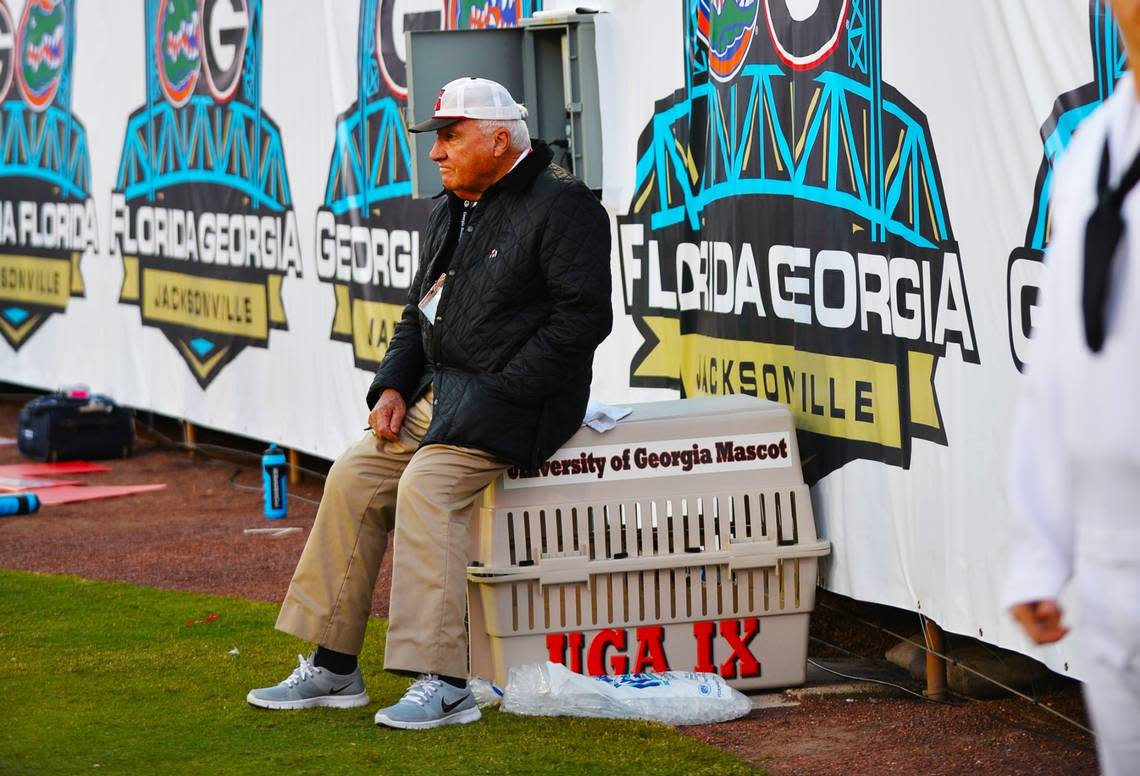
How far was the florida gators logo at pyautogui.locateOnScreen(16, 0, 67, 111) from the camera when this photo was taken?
1282cm

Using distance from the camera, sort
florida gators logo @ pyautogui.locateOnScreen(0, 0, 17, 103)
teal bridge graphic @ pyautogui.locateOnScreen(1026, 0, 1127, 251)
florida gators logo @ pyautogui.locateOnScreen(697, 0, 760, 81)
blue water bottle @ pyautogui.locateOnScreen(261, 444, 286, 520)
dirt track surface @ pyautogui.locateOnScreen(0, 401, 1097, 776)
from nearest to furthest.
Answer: teal bridge graphic @ pyautogui.locateOnScreen(1026, 0, 1127, 251) → dirt track surface @ pyautogui.locateOnScreen(0, 401, 1097, 776) → florida gators logo @ pyautogui.locateOnScreen(697, 0, 760, 81) → blue water bottle @ pyautogui.locateOnScreen(261, 444, 286, 520) → florida gators logo @ pyautogui.locateOnScreen(0, 0, 17, 103)

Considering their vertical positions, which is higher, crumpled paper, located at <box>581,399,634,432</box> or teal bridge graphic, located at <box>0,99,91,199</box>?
teal bridge graphic, located at <box>0,99,91,199</box>

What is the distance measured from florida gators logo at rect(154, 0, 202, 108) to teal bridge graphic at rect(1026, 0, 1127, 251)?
7.41 meters

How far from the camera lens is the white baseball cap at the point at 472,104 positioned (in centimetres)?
499

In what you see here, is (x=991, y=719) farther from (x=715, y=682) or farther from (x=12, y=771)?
(x=12, y=771)

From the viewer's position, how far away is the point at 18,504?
9078mm

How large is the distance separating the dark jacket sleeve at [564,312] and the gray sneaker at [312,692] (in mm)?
978

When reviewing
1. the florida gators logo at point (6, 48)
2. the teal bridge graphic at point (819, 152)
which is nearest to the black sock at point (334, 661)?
the teal bridge graphic at point (819, 152)

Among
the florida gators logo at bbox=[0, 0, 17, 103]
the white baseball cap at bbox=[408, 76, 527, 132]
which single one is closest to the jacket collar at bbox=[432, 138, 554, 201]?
the white baseball cap at bbox=[408, 76, 527, 132]

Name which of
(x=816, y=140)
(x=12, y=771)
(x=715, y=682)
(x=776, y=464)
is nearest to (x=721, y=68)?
(x=816, y=140)

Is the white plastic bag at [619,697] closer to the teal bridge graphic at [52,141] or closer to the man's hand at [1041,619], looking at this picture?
the man's hand at [1041,619]

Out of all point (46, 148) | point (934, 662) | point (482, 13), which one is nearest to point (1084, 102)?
point (934, 662)

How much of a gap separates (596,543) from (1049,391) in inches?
114

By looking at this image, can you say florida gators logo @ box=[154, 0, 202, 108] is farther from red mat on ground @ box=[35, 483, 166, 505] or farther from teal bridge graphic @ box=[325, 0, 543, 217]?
red mat on ground @ box=[35, 483, 166, 505]
